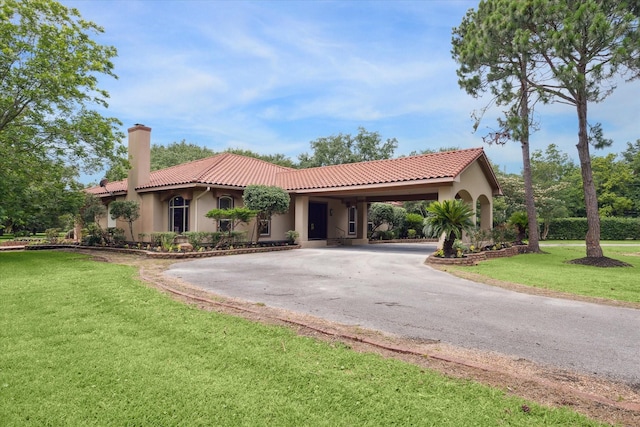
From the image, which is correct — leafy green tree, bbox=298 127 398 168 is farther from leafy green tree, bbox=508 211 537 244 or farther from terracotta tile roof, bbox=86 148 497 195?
leafy green tree, bbox=508 211 537 244

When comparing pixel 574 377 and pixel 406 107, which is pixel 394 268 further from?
pixel 406 107

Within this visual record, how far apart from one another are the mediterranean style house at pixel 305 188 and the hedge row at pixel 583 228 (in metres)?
15.6

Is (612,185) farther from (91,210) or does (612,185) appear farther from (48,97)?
(48,97)

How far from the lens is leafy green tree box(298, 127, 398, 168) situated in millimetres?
43438

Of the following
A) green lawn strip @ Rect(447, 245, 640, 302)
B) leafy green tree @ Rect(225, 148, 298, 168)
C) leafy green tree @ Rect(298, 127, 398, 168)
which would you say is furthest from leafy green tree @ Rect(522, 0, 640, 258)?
leafy green tree @ Rect(225, 148, 298, 168)

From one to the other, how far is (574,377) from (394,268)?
8172mm

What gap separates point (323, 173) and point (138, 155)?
9585 millimetres

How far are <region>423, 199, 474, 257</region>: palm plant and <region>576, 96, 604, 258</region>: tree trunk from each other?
4810 mm

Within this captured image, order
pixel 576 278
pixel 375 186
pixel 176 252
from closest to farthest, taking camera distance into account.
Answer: pixel 576 278
pixel 176 252
pixel 375 186

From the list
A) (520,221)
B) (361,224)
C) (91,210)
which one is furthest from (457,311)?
(91,210)

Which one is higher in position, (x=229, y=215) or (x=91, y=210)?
(x=91, y=210)

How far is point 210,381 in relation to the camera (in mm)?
3510

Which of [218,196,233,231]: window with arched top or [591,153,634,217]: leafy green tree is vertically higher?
[591,153,634,217]: leafy green tree

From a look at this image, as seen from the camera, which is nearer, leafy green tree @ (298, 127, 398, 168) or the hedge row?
the hedge row
